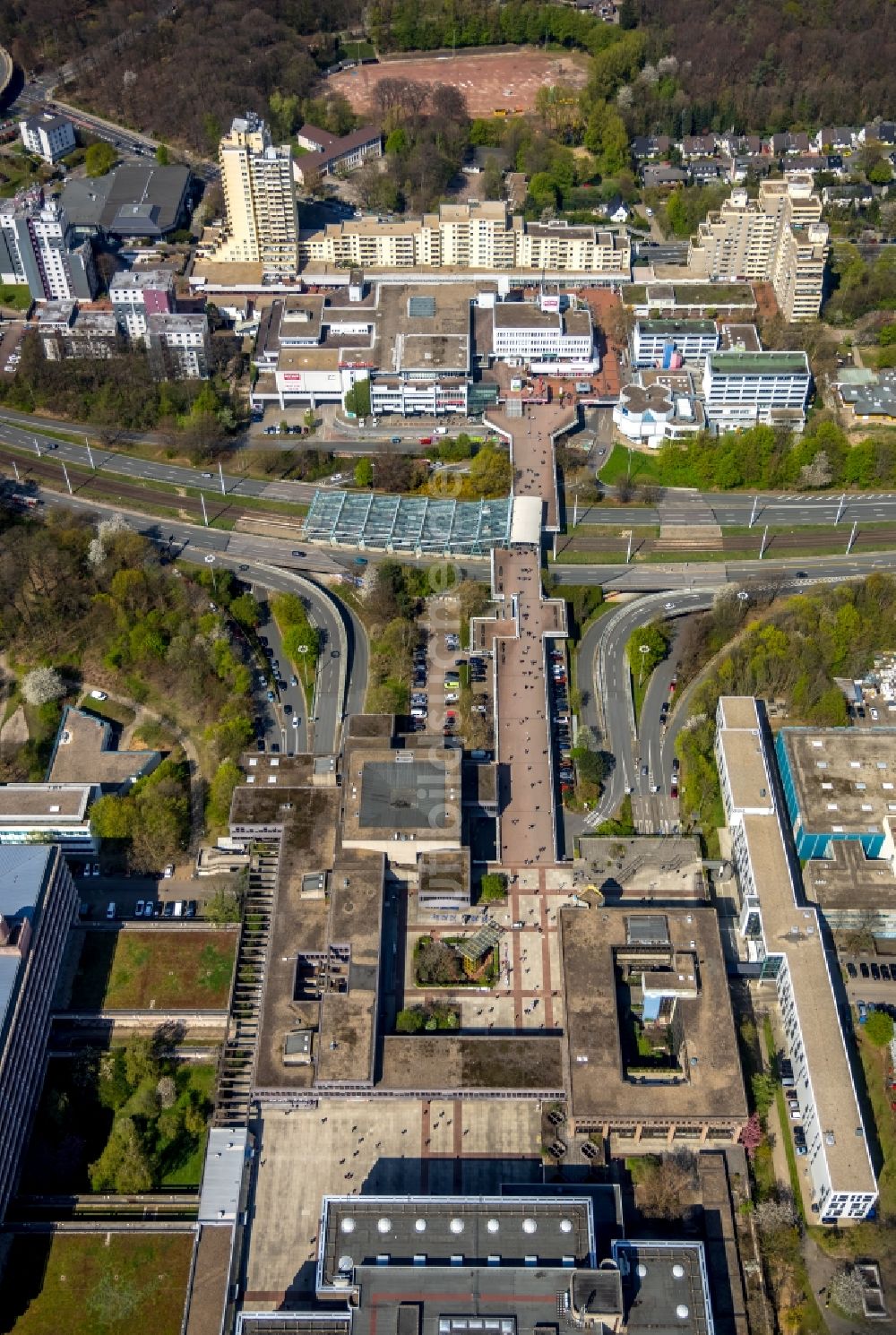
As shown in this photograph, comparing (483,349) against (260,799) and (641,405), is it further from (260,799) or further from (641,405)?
(260,799)

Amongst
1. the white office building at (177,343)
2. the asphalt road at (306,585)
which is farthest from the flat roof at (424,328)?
the asphalt road at (306,585)

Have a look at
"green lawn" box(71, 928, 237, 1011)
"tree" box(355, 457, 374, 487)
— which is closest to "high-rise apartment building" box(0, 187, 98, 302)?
"tree" box(355, 457, 374, 487)

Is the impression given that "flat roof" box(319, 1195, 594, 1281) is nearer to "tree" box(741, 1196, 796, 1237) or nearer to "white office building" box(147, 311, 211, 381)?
"tree" box(741, 1196, 796, 1237)

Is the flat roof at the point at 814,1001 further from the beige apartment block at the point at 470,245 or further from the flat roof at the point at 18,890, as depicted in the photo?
the beige apartment block at the point at 470,245

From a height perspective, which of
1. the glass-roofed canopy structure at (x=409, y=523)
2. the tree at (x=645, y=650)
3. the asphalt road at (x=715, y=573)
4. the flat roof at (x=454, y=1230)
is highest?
the glass-roofed canopy structure at (x=409, y=523)

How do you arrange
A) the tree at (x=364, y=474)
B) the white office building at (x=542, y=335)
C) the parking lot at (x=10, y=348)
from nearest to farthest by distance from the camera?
the tree at (x=364, y=474)
the white office building at (x=542, y=335)
the parking lot at (x=10, y=348)

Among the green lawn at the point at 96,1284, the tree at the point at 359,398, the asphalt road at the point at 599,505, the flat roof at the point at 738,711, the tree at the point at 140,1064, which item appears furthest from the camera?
the tree at the point at 359,398
